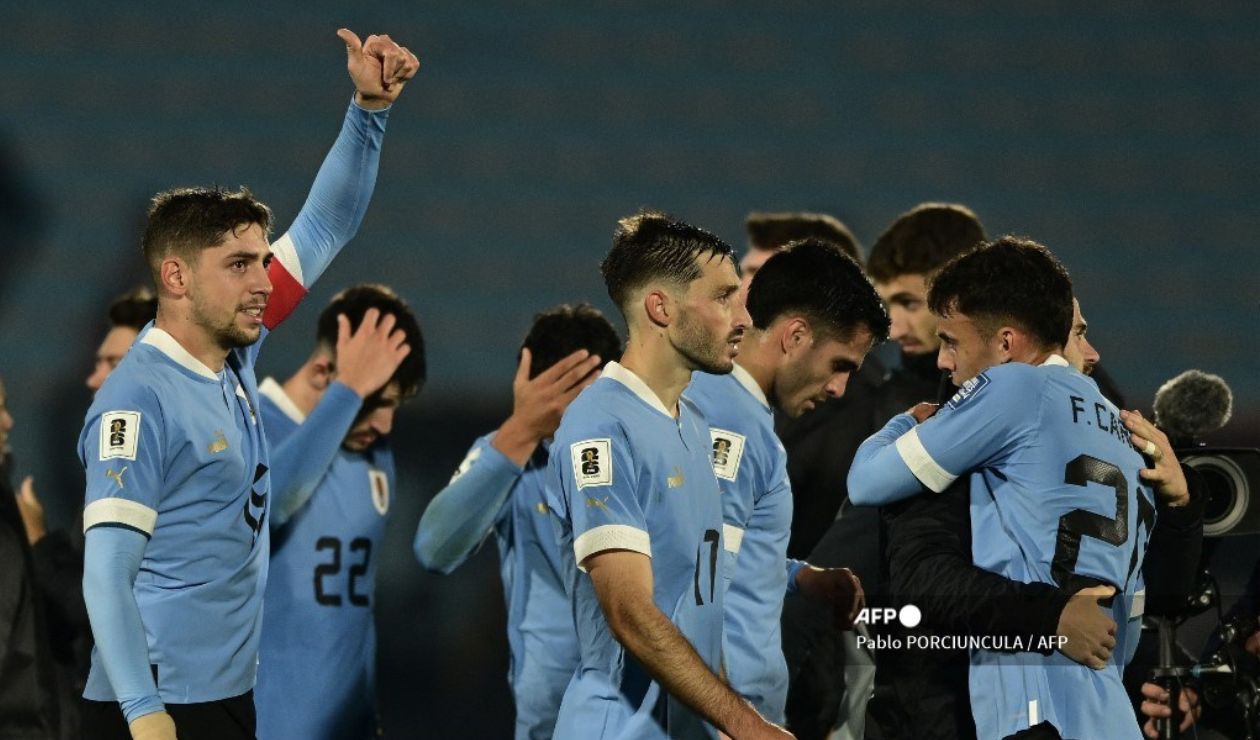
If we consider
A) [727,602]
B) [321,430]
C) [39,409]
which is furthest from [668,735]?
[39,409]

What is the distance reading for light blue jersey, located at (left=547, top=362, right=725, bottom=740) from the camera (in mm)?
2742

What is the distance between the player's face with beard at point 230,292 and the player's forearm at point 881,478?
3.98 feet

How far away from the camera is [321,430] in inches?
158

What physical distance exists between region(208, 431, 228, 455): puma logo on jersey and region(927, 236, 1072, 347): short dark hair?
4.72 ft

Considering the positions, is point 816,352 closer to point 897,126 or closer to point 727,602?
point 727,602

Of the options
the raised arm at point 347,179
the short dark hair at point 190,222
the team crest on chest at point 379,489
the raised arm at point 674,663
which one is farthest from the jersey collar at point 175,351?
the team crest on chest at point 379,489

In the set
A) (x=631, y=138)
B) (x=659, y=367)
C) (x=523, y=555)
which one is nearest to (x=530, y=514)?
(x=523, y=555)

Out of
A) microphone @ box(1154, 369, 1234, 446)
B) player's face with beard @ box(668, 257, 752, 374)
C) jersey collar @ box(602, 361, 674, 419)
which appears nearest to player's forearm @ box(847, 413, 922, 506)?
player's face with beard @ box(668, 257, 752, 374)

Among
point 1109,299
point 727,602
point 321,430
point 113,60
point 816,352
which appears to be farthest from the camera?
point 113,60

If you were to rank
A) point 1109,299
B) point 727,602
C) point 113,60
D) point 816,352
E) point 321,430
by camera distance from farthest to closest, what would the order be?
point 113,60 → point 1109,299 → point 321,430 → point 816,352 → point 727,602

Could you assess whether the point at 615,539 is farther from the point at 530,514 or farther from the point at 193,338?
the point at 530,514

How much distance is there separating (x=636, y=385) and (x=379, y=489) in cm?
171

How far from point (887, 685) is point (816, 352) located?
758 mm

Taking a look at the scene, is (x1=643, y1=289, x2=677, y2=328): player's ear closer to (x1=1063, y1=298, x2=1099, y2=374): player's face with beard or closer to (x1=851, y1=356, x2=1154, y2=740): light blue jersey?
(x1=851, y1=356, x2=1154, y2=740): light blue jersey
